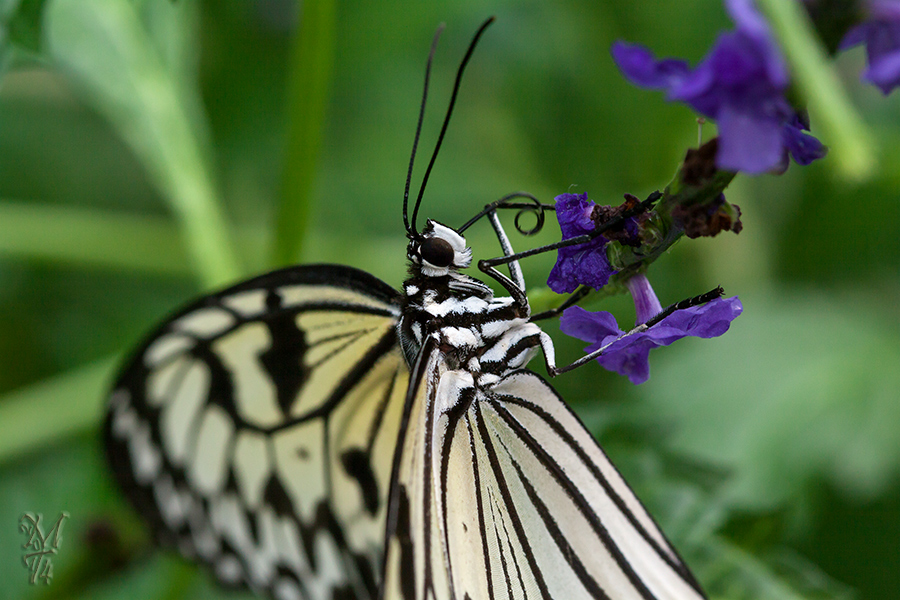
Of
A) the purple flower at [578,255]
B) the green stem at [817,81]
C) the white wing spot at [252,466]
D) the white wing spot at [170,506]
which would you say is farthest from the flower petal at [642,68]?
the white wing spot at [170,506]

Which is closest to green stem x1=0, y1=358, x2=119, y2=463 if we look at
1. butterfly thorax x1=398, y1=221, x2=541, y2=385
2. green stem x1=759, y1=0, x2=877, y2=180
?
butterfly thorax x1=398, y1=221, x2=541, y2=385

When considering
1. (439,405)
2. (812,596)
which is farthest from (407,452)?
(812,596)

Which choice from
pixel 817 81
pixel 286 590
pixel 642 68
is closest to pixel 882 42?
pixel 817 81

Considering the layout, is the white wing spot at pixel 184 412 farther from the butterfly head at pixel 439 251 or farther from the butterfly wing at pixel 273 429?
the butterfly head at pixel 439 251

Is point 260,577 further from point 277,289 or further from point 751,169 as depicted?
point 751,169

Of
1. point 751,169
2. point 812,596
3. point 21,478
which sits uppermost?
point 21,478

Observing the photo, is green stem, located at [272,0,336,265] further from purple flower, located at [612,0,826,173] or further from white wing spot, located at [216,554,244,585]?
purple flower, located at [612,0,826,173]

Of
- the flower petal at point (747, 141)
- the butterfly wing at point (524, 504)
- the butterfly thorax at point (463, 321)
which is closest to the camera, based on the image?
the flower petal at point (747, 141)
